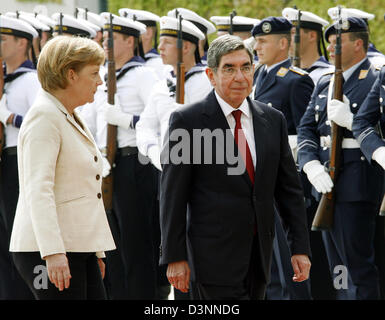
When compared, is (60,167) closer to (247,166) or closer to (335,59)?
(247,166)

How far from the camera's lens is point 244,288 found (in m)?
4.34

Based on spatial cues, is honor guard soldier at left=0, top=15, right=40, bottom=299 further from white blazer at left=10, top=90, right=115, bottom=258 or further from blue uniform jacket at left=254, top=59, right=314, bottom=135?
white blazer at left=10, top=90, right=115, bottom=258

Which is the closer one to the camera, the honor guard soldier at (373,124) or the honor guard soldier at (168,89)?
the honor guard soldier at (373,124)

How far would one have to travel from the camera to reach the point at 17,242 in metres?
4.15

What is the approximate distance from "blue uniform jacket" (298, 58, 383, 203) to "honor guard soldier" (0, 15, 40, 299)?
2.13 metres

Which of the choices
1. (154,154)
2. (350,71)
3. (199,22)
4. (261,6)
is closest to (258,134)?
(350,71)

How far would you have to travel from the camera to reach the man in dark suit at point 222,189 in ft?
13.9

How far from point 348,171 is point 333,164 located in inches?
4.3

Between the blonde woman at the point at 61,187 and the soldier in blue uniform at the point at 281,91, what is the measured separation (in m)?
2.40

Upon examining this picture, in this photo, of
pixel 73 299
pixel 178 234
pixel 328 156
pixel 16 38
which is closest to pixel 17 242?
pixel 73 299

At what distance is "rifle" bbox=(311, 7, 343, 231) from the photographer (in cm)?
614

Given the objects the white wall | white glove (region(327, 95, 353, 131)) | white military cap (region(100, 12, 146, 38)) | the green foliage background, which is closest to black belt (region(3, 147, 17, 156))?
white military cap (region(100, 12, 146, 38))

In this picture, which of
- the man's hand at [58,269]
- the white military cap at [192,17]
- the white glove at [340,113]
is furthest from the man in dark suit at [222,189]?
the white military cap at [192,17]

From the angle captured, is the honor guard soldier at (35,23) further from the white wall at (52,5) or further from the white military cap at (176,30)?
the white wall at (52,5)
